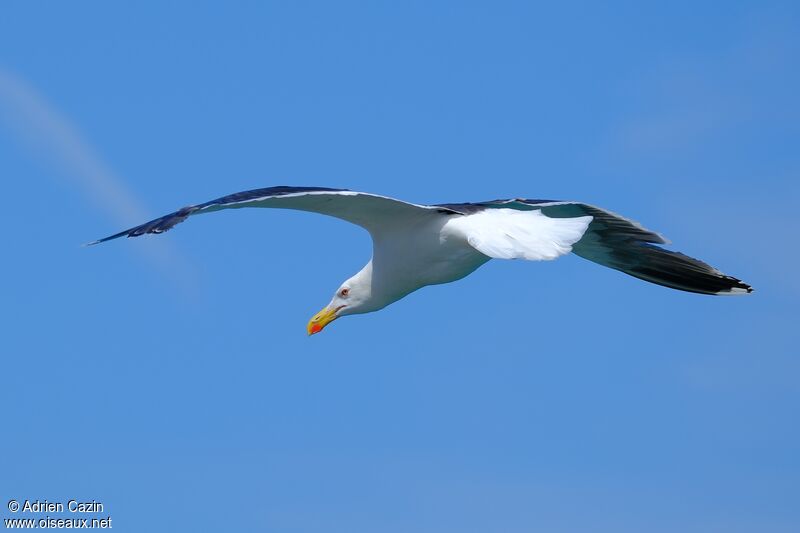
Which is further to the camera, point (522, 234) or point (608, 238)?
point (608, 238)

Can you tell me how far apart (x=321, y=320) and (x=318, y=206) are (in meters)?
2.30

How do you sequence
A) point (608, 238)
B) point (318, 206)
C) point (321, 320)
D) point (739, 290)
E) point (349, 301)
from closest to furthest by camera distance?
point (318, 206) → point (349, 301) → point (321, 320) → point (608, 238) → point (739, 290)

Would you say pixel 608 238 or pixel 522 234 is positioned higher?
pixel 608 238

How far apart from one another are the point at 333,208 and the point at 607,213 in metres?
4.04

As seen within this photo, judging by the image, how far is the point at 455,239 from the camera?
13.5 meters

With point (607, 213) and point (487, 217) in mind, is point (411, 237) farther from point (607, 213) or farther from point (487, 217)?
point (607, 213)

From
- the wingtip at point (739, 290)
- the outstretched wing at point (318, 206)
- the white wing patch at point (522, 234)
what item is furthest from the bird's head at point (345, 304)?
the wingtip at point (739, 290)

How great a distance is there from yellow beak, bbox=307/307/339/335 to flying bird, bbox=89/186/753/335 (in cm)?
1

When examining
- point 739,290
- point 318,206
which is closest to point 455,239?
point 318,206

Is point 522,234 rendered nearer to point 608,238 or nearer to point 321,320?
point 321,320

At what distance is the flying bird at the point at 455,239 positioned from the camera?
12039 mm

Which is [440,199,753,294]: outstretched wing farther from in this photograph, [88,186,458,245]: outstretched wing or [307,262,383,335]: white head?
[307,262,383,335]: white head

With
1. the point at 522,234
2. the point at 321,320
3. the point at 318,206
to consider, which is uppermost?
the point at 318,206

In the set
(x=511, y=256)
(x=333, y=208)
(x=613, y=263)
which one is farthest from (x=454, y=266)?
(x=613, y=263)
